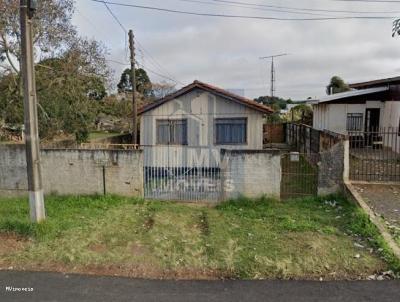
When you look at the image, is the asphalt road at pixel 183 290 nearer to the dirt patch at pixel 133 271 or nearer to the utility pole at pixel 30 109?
the dirt patch at pixel 133 271

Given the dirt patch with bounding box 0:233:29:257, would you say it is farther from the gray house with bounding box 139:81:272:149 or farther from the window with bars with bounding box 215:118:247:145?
the window with bars with bounding box 215:118:247:145

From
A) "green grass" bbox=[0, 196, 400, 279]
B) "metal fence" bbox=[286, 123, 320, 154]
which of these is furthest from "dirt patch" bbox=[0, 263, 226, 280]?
"metal fence" bbox=[286, 123, 320, 154]

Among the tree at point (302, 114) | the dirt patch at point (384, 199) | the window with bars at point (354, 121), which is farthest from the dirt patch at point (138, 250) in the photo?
the tree at point (302, 114)

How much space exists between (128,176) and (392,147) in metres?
12.0

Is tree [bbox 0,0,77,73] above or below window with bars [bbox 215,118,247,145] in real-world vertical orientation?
above

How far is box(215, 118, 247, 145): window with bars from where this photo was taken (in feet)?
42.8

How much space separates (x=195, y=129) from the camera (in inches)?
522

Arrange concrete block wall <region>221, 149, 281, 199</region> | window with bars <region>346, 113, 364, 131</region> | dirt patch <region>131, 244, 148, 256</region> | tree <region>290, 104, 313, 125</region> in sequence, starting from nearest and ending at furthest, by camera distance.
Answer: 1. dirt patch <region>131, 244, 148, 256</region>
2. concrete block wall <region>221, 149, 281, 199</region>
3. window with bars <region>346, 113, 364, 131</region>
4. tree <region>290, 104, 313, 125</region>

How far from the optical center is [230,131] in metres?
13.1

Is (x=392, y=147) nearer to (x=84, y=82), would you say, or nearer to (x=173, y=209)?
(x=173, y=209)

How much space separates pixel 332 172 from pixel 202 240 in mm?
4251

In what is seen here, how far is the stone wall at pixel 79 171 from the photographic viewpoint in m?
8.59

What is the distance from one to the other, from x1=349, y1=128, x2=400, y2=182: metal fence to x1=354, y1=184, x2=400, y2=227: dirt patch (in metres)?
0.61

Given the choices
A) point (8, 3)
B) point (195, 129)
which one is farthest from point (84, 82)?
point (195, 129)
